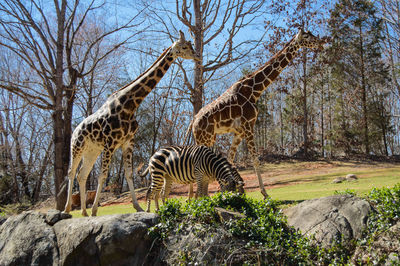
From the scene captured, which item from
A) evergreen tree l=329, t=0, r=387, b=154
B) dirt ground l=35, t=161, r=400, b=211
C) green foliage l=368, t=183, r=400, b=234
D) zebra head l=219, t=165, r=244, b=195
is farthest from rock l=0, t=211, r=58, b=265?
evergreen tree l=329, t=0, r=387, b=154

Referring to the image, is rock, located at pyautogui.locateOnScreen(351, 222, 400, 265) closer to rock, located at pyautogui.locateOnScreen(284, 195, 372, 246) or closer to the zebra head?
rock, located at pyautogui.locateOnScreen(284, 195, 372, 246)

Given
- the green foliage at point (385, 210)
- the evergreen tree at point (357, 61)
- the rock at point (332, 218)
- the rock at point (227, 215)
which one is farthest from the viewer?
the evergreen tree at point (357, 61)

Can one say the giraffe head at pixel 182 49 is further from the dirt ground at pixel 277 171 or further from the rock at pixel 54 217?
the dirt ground at pixel 277 171

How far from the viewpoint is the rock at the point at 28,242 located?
5.68 metres

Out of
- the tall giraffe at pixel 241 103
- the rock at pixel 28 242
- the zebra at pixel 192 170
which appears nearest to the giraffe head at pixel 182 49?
the tall giraffe at pixel 241 103

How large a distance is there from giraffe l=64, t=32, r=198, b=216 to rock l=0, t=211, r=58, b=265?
38.0 inches

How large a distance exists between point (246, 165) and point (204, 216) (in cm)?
1808

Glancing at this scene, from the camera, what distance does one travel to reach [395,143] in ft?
116

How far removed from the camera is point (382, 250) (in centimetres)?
459

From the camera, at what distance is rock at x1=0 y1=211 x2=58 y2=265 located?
568 centimetres

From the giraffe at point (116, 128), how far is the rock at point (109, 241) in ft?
4.25

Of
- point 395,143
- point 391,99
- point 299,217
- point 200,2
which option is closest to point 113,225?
point 299,217

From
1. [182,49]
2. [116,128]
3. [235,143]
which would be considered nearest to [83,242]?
[116,128]

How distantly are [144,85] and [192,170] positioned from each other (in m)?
2.29
